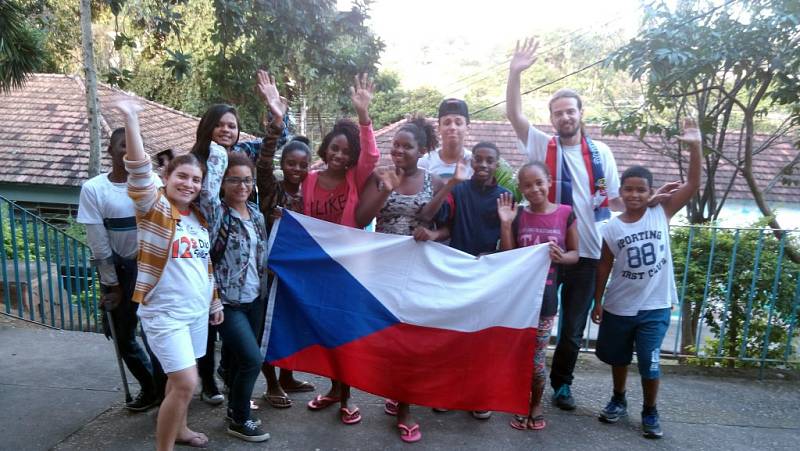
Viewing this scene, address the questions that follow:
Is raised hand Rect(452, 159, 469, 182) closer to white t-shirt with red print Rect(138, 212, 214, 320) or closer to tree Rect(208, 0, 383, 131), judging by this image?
white t-shirt with red print Rect(138, 212, 214, 320)

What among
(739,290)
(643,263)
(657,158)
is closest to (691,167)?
(643,263)

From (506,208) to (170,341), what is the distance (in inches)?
77.0

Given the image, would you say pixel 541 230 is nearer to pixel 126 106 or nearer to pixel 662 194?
pixel 662 194

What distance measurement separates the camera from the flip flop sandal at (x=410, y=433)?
353cm

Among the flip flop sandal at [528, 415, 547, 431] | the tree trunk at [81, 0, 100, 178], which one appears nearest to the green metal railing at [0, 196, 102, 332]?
the tree trunk at [81, 0, 100, 178]

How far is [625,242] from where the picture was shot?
3650 mm

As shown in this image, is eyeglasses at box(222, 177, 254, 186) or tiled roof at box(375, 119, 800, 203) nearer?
eyeglasses at box(222, 177, 254, 186)

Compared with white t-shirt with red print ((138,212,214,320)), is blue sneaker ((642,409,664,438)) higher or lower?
lower

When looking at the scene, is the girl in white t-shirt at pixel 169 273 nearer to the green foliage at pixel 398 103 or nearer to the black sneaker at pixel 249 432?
the black sneaker at pixel 249 432

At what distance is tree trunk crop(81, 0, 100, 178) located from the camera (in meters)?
6.71

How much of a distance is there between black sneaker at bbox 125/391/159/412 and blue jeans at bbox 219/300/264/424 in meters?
0.65

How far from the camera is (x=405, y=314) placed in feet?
12.1

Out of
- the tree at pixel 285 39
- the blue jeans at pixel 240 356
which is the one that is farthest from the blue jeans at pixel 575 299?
the tree at pixel 285 39

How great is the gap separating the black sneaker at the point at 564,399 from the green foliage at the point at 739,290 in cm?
167
